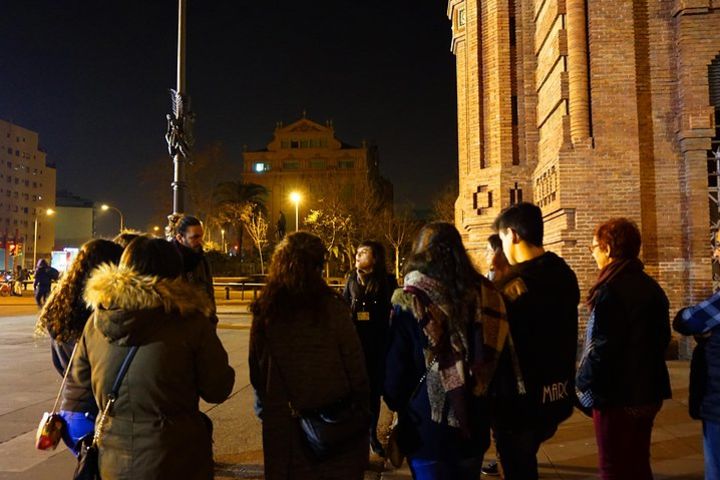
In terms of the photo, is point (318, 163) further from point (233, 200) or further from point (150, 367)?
point (150, 367)

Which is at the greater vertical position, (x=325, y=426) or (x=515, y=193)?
(x=515, y=193)

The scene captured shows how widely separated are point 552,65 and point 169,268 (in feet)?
33.7

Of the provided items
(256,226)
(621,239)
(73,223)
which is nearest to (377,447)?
(621,239)

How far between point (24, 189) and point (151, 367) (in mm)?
122099

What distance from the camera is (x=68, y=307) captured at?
3.25 meters

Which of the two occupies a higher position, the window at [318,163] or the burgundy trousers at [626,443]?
the window at [318,163]

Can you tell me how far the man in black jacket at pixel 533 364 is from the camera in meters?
2.91

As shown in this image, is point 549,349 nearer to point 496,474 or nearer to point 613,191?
point 496,474

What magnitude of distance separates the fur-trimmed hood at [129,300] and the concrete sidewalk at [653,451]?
3002mm

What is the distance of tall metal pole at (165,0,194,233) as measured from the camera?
10.3m

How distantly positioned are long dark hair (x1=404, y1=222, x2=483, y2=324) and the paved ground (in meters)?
2.72

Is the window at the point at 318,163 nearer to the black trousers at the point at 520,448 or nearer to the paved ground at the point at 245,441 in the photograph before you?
the paved ground at the point at 245,441

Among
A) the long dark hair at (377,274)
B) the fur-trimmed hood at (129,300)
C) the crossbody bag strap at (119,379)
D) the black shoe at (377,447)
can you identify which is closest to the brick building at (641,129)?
the long dark hair at (377,274)

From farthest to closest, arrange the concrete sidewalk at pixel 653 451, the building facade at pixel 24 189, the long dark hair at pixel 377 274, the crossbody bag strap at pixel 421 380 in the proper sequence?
the building facade at pixel 24 189, the long dark hair at pixel 377 274, the concrete sidewalk at pixel 653 451, the crossbody bag strap at pixel 421 380
